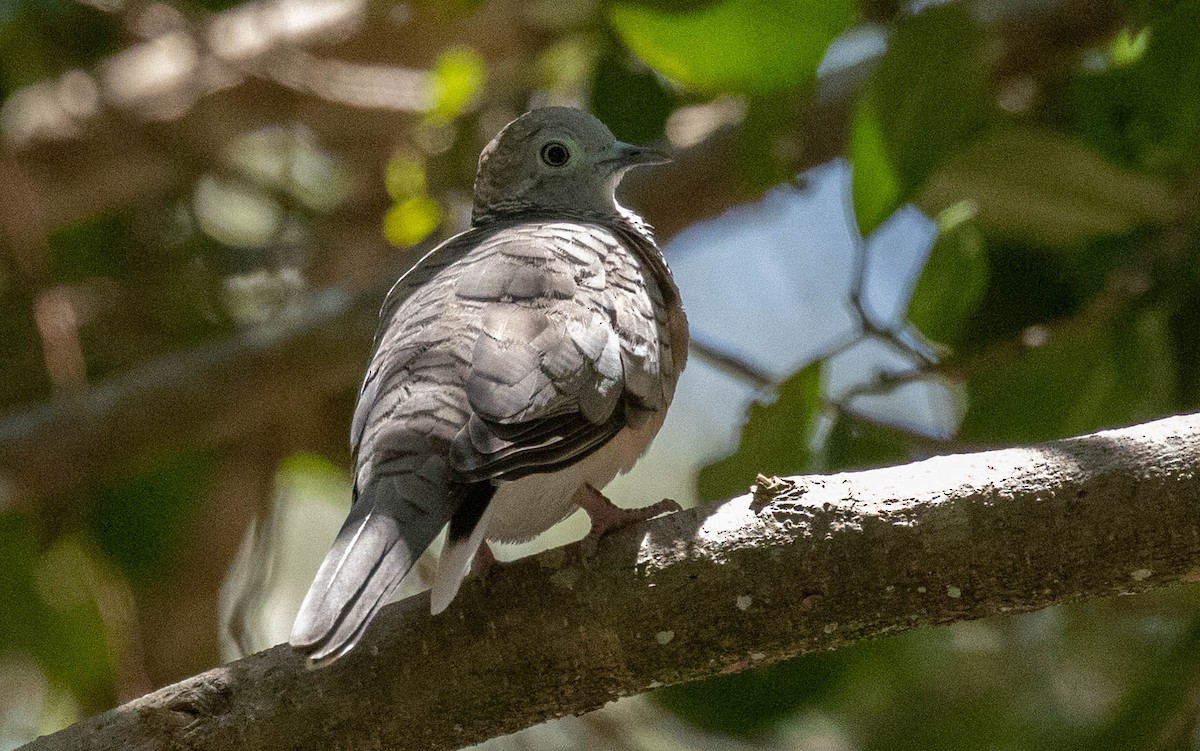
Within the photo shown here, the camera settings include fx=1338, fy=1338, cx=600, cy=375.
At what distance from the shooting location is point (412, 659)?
2352mm

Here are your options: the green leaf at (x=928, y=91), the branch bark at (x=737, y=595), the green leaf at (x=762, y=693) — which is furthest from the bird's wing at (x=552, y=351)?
the green leaf at (x=762, y=693)

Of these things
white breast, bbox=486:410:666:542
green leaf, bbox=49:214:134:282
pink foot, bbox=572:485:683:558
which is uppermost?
green leaf, bbox=49:214:134:282

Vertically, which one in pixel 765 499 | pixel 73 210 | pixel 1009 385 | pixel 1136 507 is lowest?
pixel 1136 507

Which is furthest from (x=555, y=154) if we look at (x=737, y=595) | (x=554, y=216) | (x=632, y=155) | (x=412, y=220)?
(x=737, y=595)

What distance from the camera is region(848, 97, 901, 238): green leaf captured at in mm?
3434

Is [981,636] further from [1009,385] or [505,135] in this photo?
[505,135]

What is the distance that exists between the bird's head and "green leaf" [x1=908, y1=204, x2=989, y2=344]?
829 mm

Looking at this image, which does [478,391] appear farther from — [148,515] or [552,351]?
[148,515]

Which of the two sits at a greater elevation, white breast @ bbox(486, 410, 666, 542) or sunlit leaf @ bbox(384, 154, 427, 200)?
sunlit leaf @ bbox(384, 154, 427, 200)

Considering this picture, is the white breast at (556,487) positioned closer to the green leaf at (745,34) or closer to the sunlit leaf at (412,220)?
the green leaf at (745,34)

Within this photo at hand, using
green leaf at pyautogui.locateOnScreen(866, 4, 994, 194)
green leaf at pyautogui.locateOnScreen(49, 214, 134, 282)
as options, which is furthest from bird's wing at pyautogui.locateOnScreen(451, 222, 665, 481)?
green leaf at pyautogui.locateOnScreen(49, 214, 134, 282)

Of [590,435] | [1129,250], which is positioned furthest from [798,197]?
[590,435]

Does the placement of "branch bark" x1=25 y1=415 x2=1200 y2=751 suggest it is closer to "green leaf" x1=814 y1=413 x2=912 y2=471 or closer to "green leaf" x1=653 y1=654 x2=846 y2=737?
"green leaf" x1=814 y1=413 x2=912 y2=471

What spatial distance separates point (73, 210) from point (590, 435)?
3977mm
